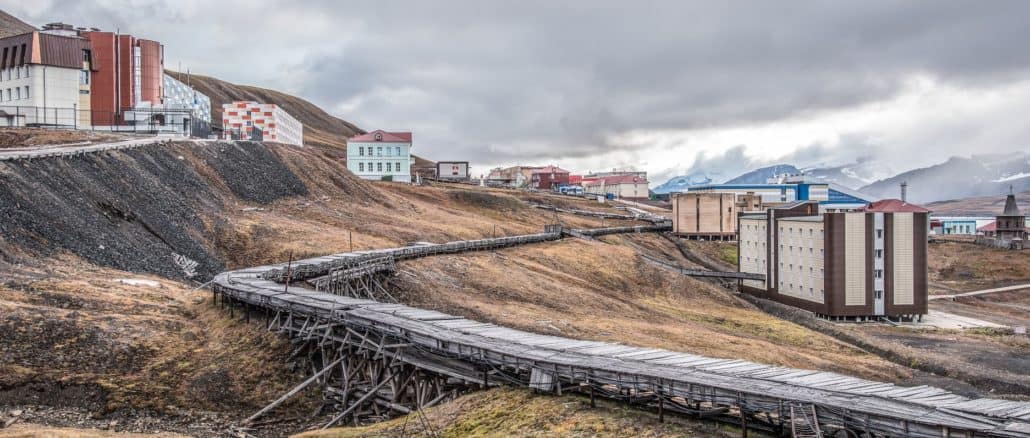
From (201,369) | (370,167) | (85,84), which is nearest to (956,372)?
(201,369)

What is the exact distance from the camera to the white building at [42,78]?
247ft

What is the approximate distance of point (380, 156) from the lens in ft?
421

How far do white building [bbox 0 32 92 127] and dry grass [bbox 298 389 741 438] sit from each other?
66686mm

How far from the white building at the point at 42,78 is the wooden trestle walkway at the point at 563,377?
165 ft

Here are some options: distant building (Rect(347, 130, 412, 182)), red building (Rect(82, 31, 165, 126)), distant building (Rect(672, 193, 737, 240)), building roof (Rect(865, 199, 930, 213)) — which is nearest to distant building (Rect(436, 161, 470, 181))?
distant building (Rect(347, 130, 412, 182))

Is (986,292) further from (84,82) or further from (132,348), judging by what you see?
(84,82)

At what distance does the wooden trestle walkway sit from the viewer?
59.6 feet

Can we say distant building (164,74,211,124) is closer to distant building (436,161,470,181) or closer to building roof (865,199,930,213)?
distant building (436,161,470,181)

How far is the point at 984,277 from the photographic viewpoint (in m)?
112

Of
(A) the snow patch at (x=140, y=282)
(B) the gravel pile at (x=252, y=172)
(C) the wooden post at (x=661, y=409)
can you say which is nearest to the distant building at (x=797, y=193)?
(B) the gravel pile at (x=252, y=172)

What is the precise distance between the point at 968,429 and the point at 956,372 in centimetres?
3984

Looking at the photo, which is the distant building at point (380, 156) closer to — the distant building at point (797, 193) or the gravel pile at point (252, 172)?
the gravel pile at point (252, 172)

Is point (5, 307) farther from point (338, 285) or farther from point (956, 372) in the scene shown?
point (956, 372)

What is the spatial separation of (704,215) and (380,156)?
55295mm
